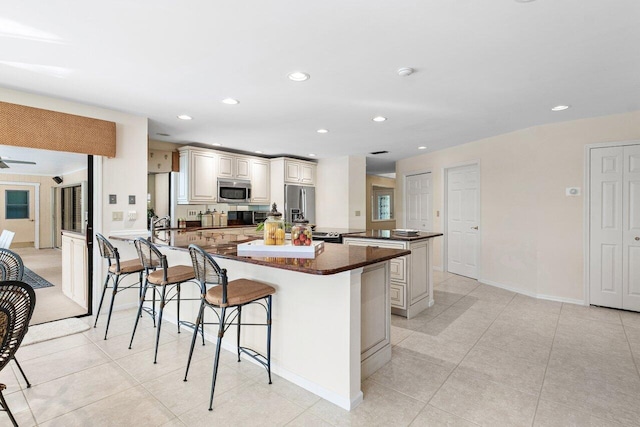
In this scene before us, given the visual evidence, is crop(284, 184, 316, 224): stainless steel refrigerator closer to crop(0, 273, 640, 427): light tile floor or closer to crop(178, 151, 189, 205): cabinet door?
crop(178, 151, 189, 205): cabinet door

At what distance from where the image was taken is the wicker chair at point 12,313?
4.40 ft

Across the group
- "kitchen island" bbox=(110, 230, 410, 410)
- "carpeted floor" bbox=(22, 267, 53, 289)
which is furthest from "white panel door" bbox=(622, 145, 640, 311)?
"carpeted floor" bbox=(22, 267, 53, 289)

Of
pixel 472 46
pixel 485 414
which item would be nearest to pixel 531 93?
pixel 472 46

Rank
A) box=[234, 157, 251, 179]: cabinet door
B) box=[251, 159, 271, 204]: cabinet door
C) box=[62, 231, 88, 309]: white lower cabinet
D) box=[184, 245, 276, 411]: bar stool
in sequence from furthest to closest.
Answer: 1. box=[251, 159, 271, 204]: cabinet door
2. box=[234, 157, 251, 179]: cabinet door
3. box=[62, 231, 88, 309]: white lower cabinet
4. box=[184, 245, 276, 411]: bar stool

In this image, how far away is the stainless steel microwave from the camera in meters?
5.53

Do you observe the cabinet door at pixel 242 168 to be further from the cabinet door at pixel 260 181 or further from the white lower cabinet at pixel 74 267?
the white lower cabinet at pixel 74 267

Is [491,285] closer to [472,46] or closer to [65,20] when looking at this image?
[472,46]

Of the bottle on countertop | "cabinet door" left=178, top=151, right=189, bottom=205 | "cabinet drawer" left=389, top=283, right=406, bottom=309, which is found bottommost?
"cabinet drawer" left=389, top=283, right=406, bottom=309

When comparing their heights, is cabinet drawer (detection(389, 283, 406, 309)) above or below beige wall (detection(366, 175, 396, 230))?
below

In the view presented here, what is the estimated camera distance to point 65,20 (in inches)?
73.1

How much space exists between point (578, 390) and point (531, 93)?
248 centimetres

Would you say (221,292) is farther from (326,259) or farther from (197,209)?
(197,209)

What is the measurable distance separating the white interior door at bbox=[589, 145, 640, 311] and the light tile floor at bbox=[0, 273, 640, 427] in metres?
0.78

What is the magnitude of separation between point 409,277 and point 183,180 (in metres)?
3.78
